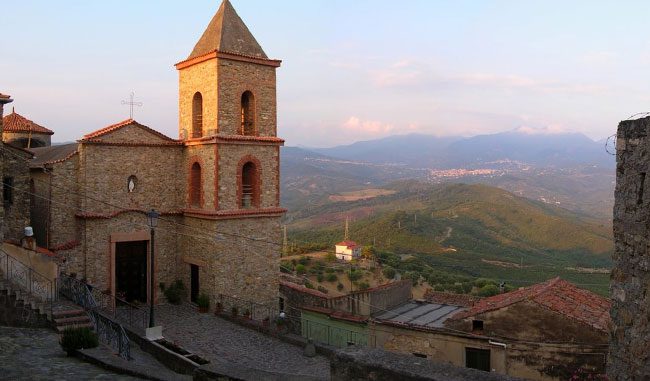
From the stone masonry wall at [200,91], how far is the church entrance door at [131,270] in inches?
193

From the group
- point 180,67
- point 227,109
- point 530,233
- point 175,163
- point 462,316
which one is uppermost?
point 180,67

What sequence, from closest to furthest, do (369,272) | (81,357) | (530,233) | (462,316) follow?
(81,357) → (462,316) → (369,272) → (530,233)

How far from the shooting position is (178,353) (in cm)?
1425

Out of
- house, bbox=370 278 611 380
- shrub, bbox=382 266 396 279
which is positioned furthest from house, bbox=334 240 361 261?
house, bbox=370 278 611 380

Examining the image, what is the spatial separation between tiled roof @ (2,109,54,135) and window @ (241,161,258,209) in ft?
46.3

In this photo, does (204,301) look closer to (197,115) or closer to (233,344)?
(233,344)

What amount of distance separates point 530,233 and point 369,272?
149ft

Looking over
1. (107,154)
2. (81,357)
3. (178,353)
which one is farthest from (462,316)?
(107,154)

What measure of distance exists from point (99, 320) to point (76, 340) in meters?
3.35

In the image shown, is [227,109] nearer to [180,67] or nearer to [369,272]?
[180,67]

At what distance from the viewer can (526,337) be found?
47.4 feet

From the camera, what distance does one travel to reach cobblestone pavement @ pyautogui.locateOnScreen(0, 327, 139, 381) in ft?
30.7

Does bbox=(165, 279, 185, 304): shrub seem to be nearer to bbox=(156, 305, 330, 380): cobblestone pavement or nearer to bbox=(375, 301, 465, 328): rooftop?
bbox=(156, 305, 330, 380): cobblestone pavement

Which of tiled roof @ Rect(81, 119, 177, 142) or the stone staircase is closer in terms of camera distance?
the stone staircase
